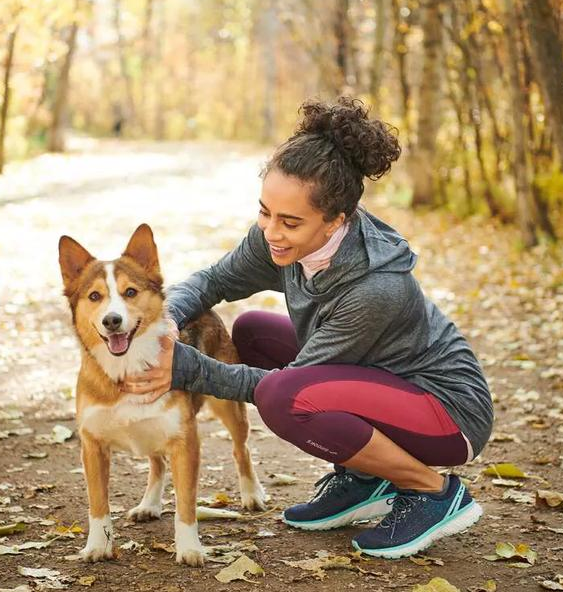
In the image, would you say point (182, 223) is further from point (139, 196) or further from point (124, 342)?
point (124, 342)

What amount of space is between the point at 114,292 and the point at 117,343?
8.2 inches

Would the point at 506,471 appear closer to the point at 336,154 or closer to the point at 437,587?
the point at 437,587

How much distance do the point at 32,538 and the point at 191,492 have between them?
757 mm

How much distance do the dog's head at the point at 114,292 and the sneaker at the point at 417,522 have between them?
1258 millimetres

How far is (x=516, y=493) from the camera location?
4.37 meters

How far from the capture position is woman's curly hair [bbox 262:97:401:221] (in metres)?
3.50

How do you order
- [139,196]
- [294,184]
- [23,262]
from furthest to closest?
1. [139,196]
2. [23,262]
3. [294,184]

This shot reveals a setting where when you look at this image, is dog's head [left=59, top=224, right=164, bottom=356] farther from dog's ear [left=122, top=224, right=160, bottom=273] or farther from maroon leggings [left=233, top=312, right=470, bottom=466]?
maroon leggings [left=233, top=312, right=470, bottom=466]

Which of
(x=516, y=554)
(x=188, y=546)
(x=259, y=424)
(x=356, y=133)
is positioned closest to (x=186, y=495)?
(x=188, y=546)

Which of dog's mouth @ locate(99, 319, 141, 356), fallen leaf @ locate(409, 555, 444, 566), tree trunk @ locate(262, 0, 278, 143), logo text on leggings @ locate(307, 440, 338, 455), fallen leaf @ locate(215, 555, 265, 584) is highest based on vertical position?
tree trunk @ locate(262, 0, 278, 143)

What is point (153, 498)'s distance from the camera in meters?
4.11

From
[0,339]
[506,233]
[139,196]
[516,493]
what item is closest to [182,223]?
[139,196]

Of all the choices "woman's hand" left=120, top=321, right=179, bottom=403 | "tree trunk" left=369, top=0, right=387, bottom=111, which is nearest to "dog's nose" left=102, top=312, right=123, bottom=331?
"woman's hand" left=120, top=321, right=179, bottom=403

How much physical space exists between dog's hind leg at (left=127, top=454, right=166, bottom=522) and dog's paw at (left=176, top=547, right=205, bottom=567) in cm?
55
